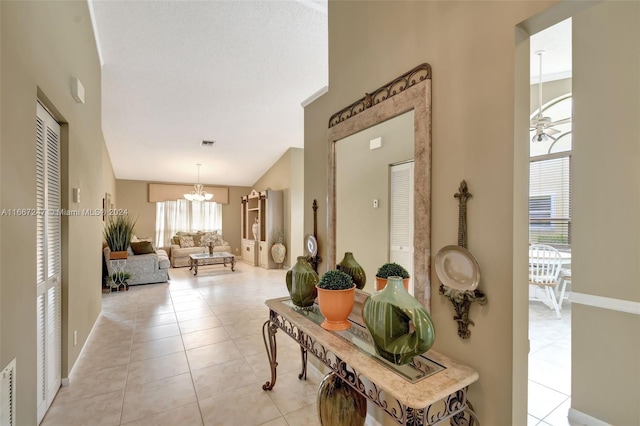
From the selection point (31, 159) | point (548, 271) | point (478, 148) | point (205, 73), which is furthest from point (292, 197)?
point (478, 148)

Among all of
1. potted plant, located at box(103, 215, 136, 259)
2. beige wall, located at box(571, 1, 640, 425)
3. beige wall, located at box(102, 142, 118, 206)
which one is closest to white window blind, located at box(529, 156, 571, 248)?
beige wall, located at box(571, 1, 640, 425)

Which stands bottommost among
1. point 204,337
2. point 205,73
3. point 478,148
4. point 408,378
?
point 204,337

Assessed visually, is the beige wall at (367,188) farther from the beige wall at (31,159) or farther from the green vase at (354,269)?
the beige wall at (31,159)

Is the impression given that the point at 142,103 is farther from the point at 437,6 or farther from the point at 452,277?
the point at 452,277

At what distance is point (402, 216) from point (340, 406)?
108 cm

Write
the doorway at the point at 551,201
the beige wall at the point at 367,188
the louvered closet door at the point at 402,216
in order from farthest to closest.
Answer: the doorway at the point at 551,201 < the beige wall at the point at 367,188 < the louvered closet door at the point at 402,216

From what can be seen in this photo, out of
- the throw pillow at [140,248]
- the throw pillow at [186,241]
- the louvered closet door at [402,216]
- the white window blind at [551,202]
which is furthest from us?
the throw pillow at [186,241]

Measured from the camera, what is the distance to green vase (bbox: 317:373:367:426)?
1.52 metres

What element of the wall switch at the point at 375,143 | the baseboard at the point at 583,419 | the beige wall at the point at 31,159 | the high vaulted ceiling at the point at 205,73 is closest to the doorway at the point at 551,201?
the baseboard at the point at 583,419

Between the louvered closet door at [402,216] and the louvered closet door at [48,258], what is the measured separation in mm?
2161

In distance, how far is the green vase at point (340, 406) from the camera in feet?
5.00

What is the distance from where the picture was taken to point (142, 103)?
456 cm

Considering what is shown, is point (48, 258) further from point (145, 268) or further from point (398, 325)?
point (145, 268)

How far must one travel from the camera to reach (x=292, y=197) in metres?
7.07
